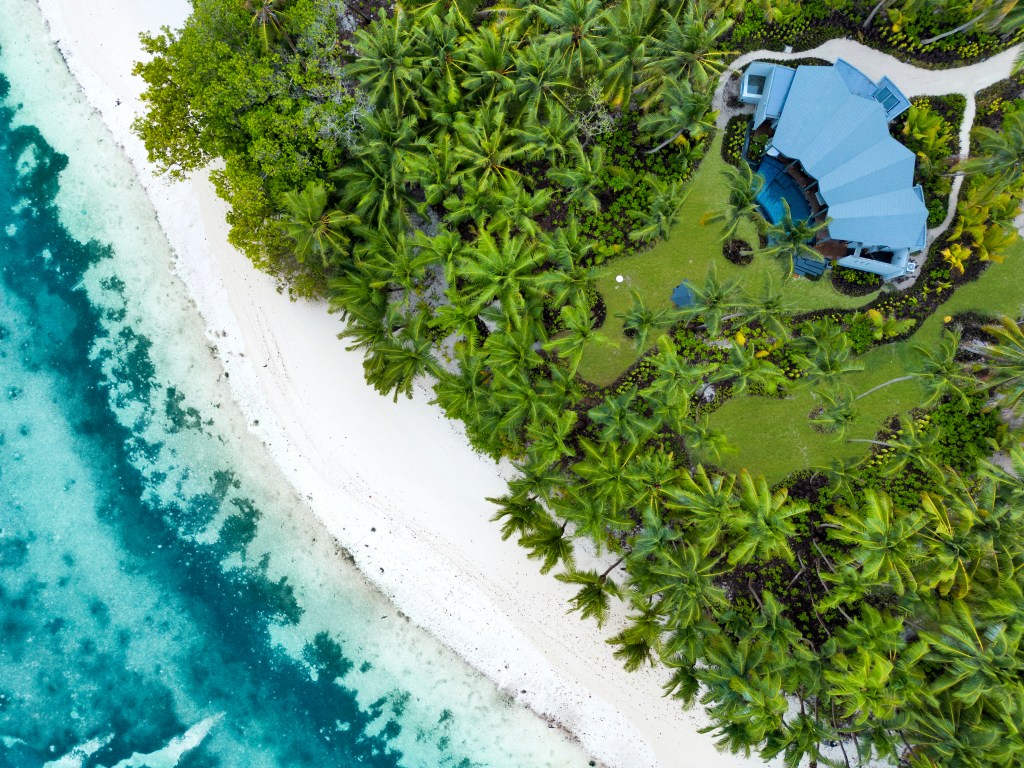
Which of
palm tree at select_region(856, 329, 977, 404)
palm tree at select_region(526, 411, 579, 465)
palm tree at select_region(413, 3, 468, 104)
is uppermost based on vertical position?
palm tree at select_region(413, 3, 468, 104)

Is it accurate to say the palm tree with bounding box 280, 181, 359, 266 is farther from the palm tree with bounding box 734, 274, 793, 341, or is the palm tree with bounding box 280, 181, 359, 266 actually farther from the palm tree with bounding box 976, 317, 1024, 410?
the palm tree with bounding box 976, 317, 1024, 410

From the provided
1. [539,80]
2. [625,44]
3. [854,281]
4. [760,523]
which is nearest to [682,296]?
[854,281]

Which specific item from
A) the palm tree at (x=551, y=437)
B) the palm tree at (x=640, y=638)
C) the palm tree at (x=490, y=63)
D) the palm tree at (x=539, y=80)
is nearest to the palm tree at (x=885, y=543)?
the palm tree at (x=640, y=638)

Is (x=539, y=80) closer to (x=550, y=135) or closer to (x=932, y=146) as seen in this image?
(x=550, y=135)

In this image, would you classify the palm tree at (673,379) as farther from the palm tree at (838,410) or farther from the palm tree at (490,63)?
the palm tree at (490,63)

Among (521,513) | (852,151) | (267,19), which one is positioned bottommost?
(521,513)

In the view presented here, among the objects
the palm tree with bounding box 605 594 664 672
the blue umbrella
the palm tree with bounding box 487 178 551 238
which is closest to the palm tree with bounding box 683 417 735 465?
the blue umbrella
